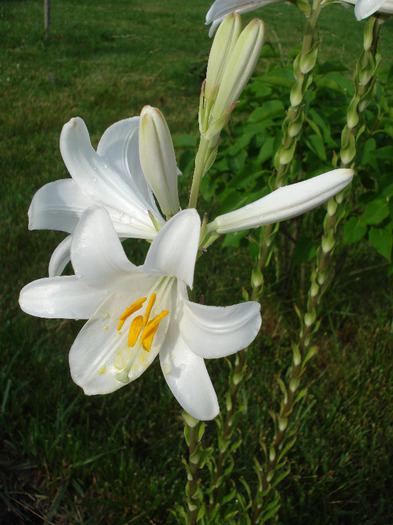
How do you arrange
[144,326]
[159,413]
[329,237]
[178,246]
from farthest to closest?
[159,413] < [329,237] < [144,326] < [178,246]

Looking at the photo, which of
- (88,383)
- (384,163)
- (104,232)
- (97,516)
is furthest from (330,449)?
(104,232)

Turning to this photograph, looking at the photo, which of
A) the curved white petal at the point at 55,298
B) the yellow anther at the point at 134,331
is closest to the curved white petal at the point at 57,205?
the curved white petal at the point at 55,298

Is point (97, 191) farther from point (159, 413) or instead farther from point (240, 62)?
point (159, 413)

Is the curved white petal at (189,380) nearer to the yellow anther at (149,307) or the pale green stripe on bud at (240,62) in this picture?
the yellow anther at (149,307)

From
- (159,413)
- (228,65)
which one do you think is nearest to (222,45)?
(228,65)

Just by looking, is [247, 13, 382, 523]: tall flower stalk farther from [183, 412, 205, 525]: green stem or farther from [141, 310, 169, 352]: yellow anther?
[141, 310, 169, 352]: yellow anther

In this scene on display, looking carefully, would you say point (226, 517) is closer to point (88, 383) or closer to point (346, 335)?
point (88, 383)

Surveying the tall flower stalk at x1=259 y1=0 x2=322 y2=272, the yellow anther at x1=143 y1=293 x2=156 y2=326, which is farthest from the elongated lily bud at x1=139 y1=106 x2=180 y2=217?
the tall flower stalk at x1=259 y1=0 x2=322 y2=272

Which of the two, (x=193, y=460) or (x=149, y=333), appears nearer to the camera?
(x=149, y=333)
